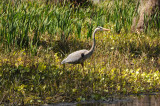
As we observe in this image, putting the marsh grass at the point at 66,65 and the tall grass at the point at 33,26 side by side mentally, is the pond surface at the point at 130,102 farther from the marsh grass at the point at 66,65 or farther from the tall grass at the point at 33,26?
the tall grass at the point at 33,26

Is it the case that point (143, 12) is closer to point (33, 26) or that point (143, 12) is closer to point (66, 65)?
point (33, 26)

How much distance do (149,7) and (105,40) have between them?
87.6 inches

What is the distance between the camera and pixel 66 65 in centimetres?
786

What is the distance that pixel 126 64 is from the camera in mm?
8547

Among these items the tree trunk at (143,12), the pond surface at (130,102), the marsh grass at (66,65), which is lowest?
the pond surface at (130,102)

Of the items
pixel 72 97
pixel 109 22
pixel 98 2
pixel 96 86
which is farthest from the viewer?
pixel 98 2

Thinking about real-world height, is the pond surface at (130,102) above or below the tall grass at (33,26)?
below

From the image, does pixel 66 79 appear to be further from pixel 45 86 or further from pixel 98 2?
pixel 98 2

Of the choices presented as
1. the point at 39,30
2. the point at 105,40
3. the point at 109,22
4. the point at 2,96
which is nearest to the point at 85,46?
the point at 105,40

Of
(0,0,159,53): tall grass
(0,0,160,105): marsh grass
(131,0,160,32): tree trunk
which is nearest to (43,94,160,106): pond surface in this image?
(0,0,160,105): marsh grass

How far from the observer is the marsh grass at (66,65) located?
21.5 ft

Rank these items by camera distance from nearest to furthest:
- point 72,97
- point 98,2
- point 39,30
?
point 72,97 < point 39,30 < point 98,2

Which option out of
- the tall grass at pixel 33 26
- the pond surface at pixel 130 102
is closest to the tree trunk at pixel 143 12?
the tall grass at pixel 33 26

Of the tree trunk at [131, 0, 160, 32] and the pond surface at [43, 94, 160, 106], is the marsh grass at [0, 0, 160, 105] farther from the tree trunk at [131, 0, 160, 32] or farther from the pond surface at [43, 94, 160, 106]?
the tree trunk at [131, 0, 160, 32]
